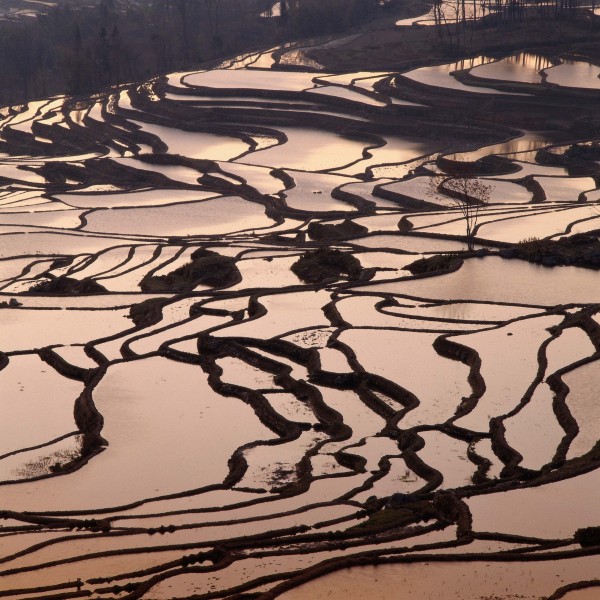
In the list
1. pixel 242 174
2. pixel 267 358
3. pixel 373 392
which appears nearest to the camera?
pixel 373 392

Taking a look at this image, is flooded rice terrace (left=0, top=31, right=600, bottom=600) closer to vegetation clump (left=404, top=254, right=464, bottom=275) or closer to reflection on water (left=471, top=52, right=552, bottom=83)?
vegetation clump (left=404, top=254, right=464, bottom=275)

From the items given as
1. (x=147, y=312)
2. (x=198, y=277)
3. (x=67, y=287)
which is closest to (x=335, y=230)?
(x=198, y=277)

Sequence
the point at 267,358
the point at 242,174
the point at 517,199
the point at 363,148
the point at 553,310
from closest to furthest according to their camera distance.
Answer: the point at 267,358 → the point at 553,310 → the point at 517,199 → the point at 242,174 → the point at 363,148

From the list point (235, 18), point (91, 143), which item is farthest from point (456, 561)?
point (235, 18)

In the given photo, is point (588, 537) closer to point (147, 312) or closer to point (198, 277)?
point (147, 312)

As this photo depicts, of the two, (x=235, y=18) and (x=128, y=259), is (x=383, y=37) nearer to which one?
(x=235, y=18)

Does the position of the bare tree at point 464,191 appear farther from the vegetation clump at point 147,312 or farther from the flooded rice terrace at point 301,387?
the vegetation clump at point 147,312

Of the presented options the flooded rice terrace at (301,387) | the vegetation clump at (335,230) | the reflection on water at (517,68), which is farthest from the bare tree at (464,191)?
the reflection on water at (517,68)

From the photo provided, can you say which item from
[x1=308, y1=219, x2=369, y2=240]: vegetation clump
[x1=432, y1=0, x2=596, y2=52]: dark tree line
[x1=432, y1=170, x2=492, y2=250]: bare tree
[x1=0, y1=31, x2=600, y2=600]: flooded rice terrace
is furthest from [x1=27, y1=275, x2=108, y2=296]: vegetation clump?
[x1=432, y1=0, x2=596, y2=52]: dark tree line
